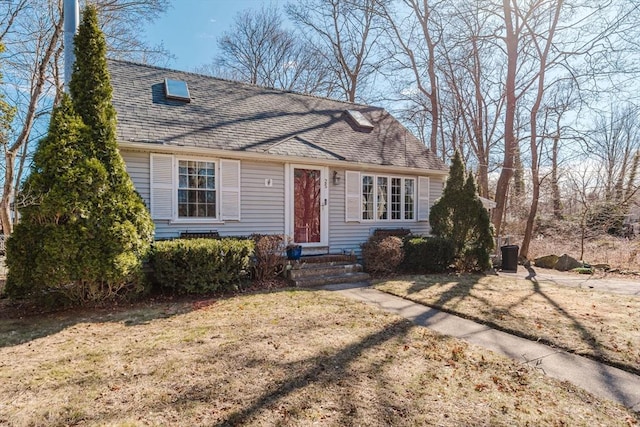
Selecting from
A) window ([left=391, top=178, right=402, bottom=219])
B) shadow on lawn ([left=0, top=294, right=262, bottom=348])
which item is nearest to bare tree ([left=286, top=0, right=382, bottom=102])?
window ([left=391, top=178, right=402, bottom=219])

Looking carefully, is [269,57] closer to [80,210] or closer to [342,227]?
[342,227]

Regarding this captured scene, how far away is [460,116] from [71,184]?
63.9 ft

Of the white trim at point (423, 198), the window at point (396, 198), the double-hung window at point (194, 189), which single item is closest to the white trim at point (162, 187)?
the double-hung window at point (194, 189)

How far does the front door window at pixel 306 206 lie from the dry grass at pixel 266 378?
4.97 meters

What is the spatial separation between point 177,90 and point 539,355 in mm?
9048

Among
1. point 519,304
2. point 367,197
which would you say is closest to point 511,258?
point 367,197

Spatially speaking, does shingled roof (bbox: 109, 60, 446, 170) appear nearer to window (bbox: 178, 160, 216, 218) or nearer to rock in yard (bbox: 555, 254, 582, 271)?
window (bbox: 178, 160, 216, 218)

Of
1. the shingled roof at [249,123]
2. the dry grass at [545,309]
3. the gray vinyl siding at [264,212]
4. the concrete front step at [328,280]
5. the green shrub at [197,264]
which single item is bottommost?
the dry grass at [545,309]

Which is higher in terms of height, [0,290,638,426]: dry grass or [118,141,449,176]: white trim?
[118,141,449,176]: white trim

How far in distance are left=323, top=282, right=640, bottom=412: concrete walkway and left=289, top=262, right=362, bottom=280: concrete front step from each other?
1.93 m

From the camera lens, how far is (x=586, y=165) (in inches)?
519

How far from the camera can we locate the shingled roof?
7586mm

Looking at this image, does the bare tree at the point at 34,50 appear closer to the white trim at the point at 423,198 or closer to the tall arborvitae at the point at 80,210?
the tall arborvitae at the point at 80,210

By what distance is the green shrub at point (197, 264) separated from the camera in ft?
19.6
